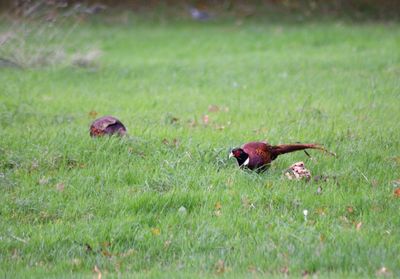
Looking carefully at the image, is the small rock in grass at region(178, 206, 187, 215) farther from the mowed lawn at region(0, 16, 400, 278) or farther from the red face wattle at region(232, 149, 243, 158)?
the red face wattle at region(232, 149, 243, 158)

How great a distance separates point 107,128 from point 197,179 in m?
1.62

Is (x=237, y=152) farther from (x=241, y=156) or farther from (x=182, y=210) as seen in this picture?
Answer: (x=182, y=210)

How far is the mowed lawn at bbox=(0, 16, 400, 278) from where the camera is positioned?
5398 millimetres

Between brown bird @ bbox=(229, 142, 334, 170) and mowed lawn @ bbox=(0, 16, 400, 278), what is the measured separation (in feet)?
0.43

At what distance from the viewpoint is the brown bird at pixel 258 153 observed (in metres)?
6.82

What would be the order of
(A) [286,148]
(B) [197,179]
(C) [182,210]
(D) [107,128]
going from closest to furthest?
(C) [182,210]
(B) [197,179]
(A) [286,148]
(D) [107,128]

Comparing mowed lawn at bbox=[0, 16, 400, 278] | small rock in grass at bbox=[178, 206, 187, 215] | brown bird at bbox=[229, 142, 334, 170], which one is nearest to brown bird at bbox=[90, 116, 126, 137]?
mowed lawn at bbox=[0, 16, 400, 278]

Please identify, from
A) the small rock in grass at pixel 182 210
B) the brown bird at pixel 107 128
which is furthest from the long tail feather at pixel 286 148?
the brown bird at pixel 107 128

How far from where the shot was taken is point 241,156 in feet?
22.6

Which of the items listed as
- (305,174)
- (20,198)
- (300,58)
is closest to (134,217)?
(20,198)

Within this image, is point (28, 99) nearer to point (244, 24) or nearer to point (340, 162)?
point (340, 162)

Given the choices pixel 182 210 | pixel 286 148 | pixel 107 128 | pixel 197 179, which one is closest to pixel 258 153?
pixel 286 148

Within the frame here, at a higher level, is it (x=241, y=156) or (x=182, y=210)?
(x=241, y=156)

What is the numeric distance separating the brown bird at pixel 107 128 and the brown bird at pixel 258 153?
1.61 meters
